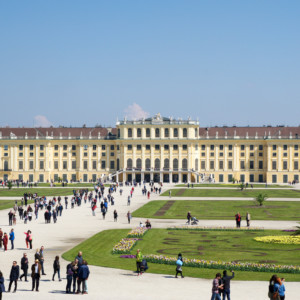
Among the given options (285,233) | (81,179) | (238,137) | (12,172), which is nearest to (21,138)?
(12,172)

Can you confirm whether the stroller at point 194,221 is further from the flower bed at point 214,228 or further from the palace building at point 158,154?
the palace building at point 158,154

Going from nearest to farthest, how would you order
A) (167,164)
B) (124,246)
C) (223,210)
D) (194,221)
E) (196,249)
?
(196,249), (124,246), (194,221), (223,210), (167,164)

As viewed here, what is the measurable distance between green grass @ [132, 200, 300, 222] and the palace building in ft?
212

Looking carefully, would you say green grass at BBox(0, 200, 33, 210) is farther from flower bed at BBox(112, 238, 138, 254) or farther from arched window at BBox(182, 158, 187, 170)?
arched window at BBox(182, 158, 187, 170)

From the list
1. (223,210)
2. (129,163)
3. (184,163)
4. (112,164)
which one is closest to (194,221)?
(223,210)

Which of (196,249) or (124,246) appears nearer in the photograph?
(196,249)

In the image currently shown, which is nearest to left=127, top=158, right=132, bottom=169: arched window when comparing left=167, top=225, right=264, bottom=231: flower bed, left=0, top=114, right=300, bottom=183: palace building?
left=0, top=114, right=300, bottom=183: palace building

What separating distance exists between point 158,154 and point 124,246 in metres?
102

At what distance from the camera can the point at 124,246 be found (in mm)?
34594

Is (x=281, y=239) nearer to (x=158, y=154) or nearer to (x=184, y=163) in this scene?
(x=184, y=163)

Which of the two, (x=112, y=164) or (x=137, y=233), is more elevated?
(x=112, y=164)

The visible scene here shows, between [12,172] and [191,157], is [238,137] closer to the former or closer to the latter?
[191,157]

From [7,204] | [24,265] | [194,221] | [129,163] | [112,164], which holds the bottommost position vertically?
[7,204]

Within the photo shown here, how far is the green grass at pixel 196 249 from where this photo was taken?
93.7 ft
